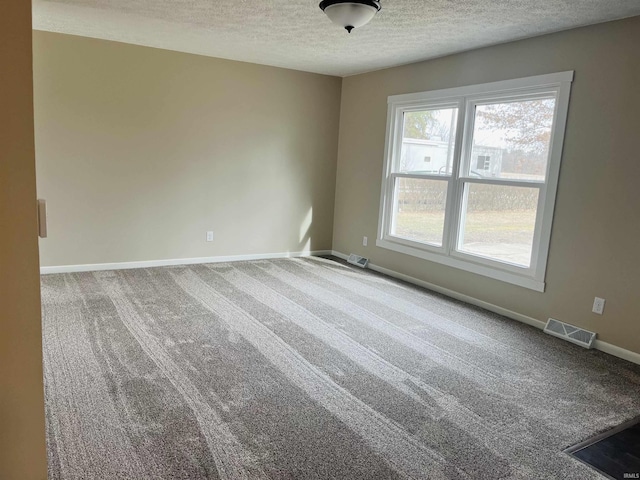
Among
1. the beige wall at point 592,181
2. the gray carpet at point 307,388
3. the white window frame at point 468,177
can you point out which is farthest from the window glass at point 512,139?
the gray carpet at point 307,388

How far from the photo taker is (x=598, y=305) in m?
3.54

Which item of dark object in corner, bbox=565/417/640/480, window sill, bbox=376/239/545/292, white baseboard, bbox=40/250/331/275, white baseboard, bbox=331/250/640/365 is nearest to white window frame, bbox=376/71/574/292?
window sill, bbox=376/239/545/292

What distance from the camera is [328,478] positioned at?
77.0 inches

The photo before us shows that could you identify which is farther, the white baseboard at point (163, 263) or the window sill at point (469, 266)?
the white baseboard at point (163, 263)

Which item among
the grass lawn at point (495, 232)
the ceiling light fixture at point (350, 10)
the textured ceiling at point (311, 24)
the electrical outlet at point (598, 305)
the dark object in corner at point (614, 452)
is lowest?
the dark object in corner at point (614, 452)

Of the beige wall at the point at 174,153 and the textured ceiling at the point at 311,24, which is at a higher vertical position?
the textured ceiling at the point at 311,24

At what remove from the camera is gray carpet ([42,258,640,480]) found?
2.08 m

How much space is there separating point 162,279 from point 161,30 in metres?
2.41

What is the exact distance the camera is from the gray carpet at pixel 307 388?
208cm

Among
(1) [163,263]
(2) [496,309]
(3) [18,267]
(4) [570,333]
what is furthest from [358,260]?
(3) [18,267]

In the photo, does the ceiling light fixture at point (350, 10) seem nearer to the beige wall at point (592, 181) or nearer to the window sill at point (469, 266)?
the beige wall at point (592, 181)

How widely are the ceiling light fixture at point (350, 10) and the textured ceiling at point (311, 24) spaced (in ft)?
0.78

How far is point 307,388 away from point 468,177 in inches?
111

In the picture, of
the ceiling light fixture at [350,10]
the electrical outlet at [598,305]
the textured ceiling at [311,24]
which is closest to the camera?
the ceiling light fixture at [350,10]
